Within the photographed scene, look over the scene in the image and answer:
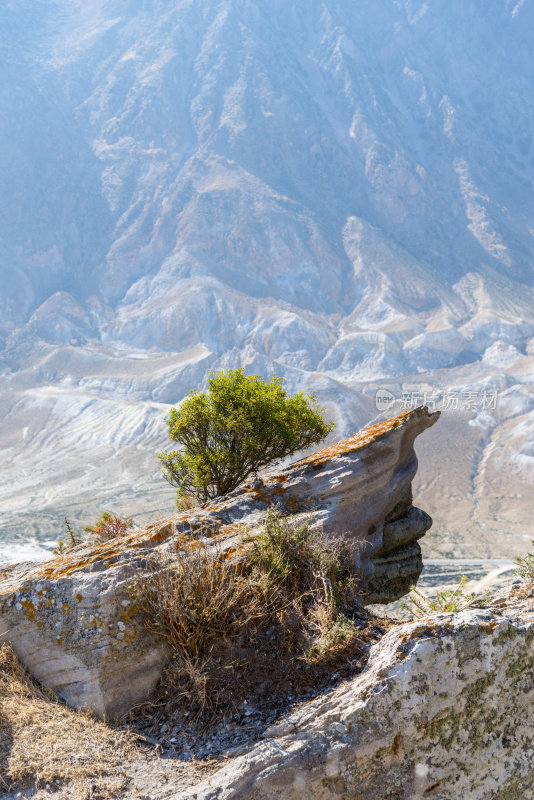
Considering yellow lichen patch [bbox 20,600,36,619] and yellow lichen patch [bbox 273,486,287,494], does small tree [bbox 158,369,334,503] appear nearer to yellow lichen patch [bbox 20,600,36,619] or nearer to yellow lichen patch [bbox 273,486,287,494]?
yellow lichen patch [bbox 273,486,287,494]

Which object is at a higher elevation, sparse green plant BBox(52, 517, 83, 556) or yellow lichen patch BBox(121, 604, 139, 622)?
yellow lichen patch BBox(121, 604, 139, 622)

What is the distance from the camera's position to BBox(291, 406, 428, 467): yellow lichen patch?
8.09 meters

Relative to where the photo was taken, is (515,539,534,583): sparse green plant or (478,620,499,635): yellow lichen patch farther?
(515,539,534,583): sparse green plant

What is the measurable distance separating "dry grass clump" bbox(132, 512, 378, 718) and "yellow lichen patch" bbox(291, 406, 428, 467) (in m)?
2.45

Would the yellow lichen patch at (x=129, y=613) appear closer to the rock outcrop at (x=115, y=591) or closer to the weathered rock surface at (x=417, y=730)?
the rock outcrop at (x=115, y=591)

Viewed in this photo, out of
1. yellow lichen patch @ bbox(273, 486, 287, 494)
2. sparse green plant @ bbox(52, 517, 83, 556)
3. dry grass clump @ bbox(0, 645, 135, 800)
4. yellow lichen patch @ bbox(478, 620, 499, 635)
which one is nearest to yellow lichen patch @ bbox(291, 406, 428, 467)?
yellow lichen patch @ bbox(273, 486, 287, 494)

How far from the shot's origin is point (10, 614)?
541cm

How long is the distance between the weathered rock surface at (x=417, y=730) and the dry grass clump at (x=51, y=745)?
21.8 inches

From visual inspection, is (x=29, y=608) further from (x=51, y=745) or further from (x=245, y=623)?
(x=245, y=623)

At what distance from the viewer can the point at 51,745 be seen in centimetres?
451

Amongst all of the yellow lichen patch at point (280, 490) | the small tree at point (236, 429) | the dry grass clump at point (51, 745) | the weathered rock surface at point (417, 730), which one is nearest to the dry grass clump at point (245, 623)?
the weathered rock surface at point (417, 730)

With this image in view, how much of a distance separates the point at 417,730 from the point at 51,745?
9.00 feet

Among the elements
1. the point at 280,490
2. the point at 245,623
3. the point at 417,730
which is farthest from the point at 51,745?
the point at 280,490

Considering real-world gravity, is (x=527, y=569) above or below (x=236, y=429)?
below
